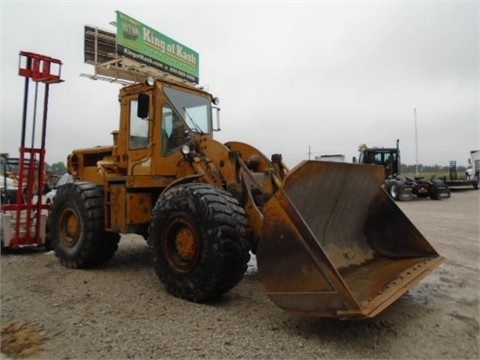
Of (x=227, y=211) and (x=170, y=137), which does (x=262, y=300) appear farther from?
(x=170, y=137)

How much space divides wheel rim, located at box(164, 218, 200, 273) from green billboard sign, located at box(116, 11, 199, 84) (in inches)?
650

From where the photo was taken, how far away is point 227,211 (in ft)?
14.1

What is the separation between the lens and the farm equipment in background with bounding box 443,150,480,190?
2522cm

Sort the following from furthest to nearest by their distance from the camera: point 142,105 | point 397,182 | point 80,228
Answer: point 397,182
point 80,228
point 142,105

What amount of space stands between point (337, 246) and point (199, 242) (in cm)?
159

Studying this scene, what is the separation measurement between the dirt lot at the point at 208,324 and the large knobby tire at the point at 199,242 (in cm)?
24

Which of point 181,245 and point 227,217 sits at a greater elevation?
point 227,217

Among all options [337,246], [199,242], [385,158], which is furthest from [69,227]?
[385,158]

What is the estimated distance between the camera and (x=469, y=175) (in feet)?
90.8

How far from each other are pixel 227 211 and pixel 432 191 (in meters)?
19.0

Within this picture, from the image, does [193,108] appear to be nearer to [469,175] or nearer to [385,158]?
[385,158]

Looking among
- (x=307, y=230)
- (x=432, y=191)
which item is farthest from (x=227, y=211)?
(x=432, y=191)

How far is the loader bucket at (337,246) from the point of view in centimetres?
344

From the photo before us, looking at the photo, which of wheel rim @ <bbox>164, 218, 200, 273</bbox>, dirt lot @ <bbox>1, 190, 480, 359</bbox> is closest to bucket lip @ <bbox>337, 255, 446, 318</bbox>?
dirt lot @ <bbox>1, 190, 480, 359</bbox>
